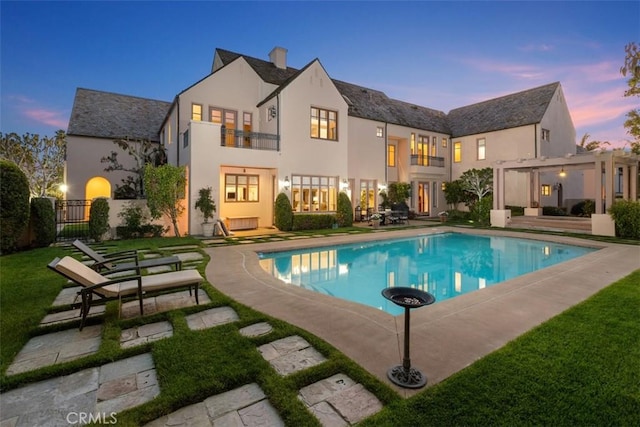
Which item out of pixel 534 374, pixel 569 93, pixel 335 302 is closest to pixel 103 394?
pixel 335 302

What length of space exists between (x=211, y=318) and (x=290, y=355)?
5.54 feet

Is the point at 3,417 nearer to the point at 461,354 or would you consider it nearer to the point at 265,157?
the point at 461,354

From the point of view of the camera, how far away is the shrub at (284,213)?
15570mm

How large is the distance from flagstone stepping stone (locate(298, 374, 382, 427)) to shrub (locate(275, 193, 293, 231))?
504 inches

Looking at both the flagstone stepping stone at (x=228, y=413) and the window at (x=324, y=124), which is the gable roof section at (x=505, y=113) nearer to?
the window at (x=324, y=124)

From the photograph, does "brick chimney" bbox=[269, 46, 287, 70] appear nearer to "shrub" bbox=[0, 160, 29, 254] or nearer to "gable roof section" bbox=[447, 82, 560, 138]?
"gable roof section" bbox=[447, 82, 560, 138]

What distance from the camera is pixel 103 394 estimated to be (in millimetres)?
2695

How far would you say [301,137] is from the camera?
55.5 ft

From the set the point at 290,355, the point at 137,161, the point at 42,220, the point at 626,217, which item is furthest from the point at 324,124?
the point at 290,355

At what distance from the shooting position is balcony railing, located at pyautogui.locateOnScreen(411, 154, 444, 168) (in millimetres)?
23141

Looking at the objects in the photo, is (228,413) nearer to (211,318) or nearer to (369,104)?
(211,318)

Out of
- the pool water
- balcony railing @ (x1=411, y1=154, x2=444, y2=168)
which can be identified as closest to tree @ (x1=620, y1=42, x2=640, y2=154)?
the pool water

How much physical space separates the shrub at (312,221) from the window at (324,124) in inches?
189

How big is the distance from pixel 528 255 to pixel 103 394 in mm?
12649
